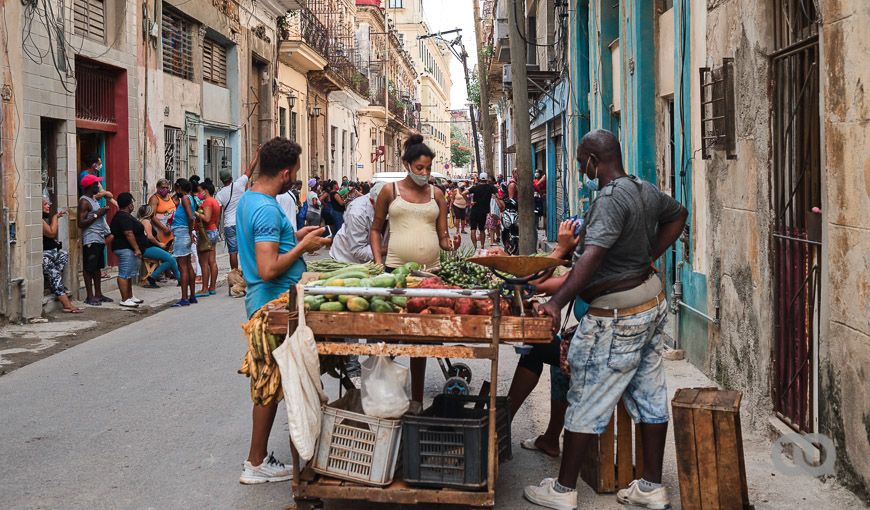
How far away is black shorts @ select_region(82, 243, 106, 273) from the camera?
12953mm

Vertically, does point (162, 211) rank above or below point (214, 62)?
below

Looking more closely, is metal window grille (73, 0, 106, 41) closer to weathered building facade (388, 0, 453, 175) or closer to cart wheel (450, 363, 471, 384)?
cart wheel (450, 363, 471, 384)

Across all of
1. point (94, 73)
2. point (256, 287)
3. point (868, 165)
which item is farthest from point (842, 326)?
point (94, 73)

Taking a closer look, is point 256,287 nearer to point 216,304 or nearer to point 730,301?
point 730,301

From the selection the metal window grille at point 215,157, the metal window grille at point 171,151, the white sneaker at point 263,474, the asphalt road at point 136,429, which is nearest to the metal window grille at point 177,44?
the metal window grille at point 171,151

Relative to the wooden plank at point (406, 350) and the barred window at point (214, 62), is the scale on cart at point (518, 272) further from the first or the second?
the barred window at point (214, 62)

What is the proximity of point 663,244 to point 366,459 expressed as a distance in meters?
1.85

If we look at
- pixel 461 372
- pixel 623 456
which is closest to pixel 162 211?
pixel 461 372

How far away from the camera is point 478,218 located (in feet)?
75.7

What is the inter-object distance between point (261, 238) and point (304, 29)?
25771mm

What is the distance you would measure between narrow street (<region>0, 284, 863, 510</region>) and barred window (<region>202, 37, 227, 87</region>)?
1282 cm

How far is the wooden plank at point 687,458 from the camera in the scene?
4.70 meters

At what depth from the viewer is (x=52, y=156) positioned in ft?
44.2

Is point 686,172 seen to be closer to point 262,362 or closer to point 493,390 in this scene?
point 493,390
